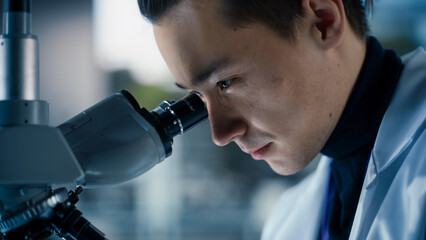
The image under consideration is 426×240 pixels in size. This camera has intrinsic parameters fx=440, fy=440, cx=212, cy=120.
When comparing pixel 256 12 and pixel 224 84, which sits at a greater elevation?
pixel 256 12

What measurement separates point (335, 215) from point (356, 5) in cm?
48

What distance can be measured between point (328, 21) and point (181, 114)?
35 cm

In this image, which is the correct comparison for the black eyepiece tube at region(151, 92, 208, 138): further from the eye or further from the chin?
the chin

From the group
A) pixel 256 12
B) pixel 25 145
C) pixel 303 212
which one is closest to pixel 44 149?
pixel 25 145

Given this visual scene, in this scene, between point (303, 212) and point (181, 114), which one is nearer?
point (181, 114)

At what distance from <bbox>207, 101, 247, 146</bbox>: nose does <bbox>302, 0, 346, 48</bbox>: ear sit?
0.74 feet

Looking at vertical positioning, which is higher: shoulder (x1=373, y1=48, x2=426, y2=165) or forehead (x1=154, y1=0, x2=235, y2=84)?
forehead (x1=154, y1=0, x2=235, y2=84)

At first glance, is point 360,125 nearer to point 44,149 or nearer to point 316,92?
point 316,92

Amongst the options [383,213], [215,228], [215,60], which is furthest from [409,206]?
[215,228]

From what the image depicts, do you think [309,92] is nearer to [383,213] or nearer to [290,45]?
[290,45]

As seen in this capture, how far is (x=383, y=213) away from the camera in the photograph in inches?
32.4

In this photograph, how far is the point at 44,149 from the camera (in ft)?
1.72

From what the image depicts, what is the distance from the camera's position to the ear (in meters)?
0.85

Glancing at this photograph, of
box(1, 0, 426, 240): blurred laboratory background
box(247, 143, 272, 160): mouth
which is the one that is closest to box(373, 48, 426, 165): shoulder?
box(247, 143, 272, 160): mouth
